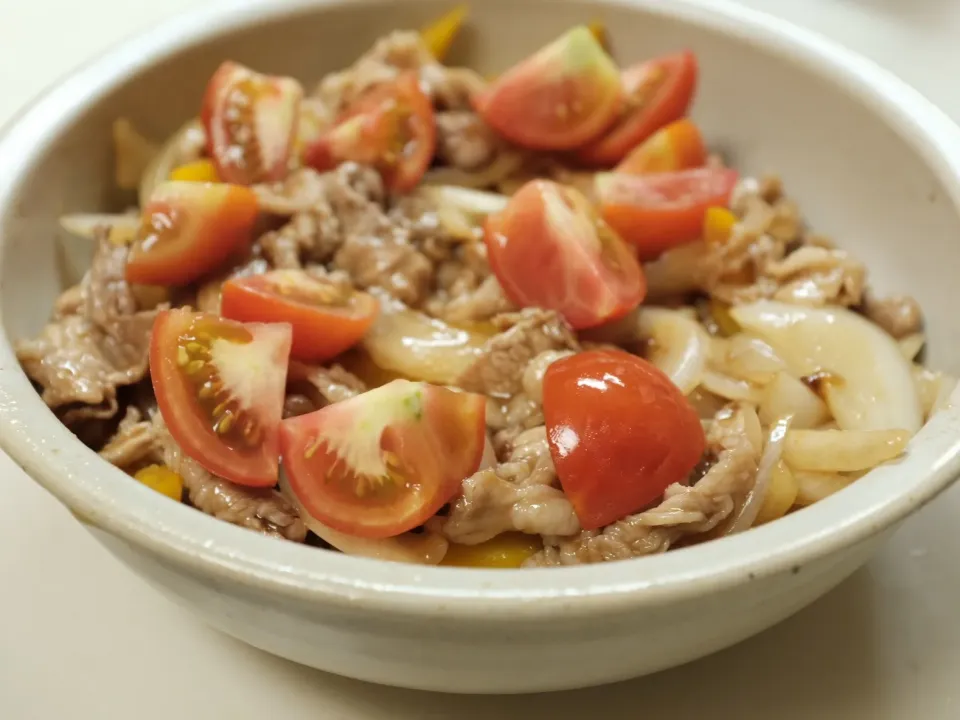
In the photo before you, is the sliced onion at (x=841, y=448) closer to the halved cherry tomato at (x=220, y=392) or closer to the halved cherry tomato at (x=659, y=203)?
the halved cherry tomato at (x=659, y=203)

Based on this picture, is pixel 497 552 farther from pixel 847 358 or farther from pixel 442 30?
pixel 442 30

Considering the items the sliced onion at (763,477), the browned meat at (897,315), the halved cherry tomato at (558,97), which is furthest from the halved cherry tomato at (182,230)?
the browned meat at (897,315)

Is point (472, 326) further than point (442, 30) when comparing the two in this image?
No

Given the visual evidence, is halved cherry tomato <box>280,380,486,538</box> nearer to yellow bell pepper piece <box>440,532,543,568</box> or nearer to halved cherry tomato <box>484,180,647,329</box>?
yellow bell pepper piece <box>440,532,543,568</box>

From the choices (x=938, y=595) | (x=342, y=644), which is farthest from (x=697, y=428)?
(x=342, y=644)

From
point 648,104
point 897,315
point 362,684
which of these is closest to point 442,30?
point 648,104

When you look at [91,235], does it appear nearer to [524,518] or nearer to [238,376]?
[238,376]

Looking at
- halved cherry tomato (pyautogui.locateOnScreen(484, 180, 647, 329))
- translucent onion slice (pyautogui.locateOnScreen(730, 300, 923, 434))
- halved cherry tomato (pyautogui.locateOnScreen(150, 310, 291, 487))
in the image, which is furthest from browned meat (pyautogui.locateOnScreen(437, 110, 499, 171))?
halved cherry tomato (pyautogui.locateOnScreen(150, 310, 291, 487))
